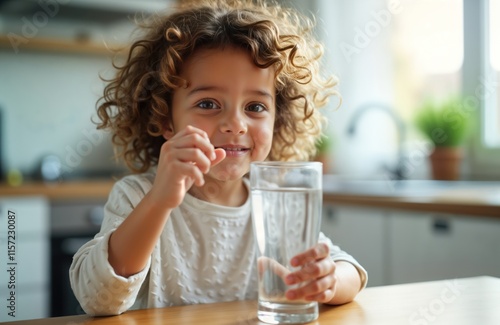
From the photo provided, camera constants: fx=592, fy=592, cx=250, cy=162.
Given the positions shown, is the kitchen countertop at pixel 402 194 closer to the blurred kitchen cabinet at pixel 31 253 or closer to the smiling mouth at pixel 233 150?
the blurred kitchen cabinet at pixel 31 253

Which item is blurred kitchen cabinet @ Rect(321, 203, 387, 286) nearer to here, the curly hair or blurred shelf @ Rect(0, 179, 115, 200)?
the curly hair

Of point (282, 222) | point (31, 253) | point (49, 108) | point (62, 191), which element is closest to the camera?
point (282, 222)

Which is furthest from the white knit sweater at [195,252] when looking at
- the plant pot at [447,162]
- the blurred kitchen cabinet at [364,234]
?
the plant pot at [447,162]

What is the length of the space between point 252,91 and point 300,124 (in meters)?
0.38

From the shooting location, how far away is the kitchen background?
2.77 m

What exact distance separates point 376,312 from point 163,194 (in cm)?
31

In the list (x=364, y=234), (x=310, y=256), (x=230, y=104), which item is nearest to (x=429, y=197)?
(x=364, y=234)

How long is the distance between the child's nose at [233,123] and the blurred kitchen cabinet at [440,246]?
1.08m

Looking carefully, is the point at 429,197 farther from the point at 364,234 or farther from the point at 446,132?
the point at 446,132

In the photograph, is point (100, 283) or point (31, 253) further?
point (31, 253)

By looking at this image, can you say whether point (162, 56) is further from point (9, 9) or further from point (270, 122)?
point (9, 9)

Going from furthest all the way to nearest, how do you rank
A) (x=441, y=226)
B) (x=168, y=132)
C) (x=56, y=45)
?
(x=56, y=45)
(x=441, y=226)
(x=168, y=132)

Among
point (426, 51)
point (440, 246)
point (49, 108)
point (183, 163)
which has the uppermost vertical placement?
point (426, 51)

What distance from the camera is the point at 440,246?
1.93 meters
